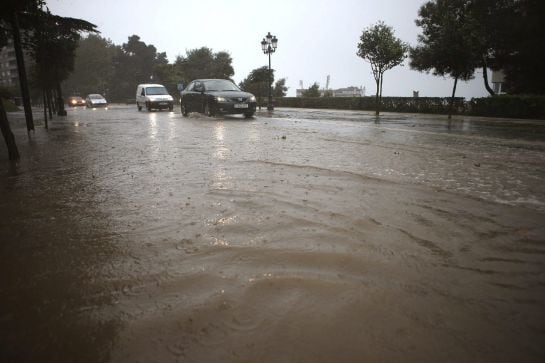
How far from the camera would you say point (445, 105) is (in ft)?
74.5

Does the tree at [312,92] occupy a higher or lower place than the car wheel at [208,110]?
higher

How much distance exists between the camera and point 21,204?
3770mm

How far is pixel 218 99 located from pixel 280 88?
29.9 m

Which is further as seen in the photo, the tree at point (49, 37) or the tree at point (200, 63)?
the tree at point (200, 63)

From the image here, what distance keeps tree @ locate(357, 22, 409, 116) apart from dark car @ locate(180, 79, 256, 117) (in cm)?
838

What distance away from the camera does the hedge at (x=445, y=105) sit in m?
17.6

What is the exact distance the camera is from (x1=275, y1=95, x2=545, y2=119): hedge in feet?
57.9

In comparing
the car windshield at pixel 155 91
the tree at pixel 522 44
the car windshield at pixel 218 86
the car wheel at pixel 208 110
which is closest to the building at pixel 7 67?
the car windshield at pixel 155 91

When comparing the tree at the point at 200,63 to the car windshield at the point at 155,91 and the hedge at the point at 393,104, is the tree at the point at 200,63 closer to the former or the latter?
the hedge at the point at 393,104

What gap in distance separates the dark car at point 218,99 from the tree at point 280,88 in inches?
1021

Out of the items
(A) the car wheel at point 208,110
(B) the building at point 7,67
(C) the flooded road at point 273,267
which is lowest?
(C) the flooded road at point 273,267

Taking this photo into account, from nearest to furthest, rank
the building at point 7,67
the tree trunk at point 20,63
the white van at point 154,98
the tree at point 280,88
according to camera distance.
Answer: the tree trunk at point 20,63, the white van at point 154,98, the tree at point 280,88, the building at point 7,67

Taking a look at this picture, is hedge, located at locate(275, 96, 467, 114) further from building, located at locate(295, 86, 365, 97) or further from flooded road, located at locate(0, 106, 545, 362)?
flooded road, located at locate(0, 106, 545, 362)

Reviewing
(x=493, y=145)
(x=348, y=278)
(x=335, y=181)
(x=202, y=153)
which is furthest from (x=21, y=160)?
(x=493, y=145)
